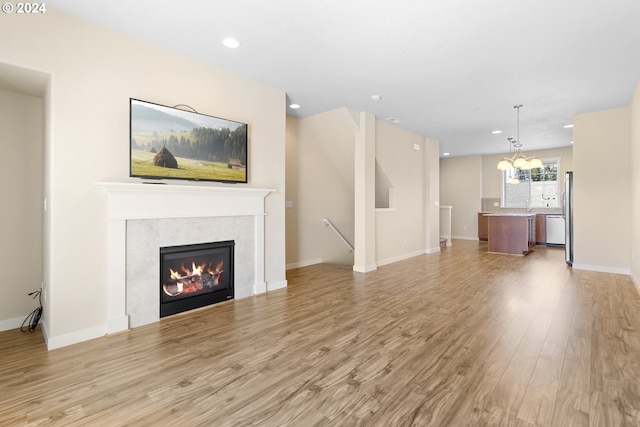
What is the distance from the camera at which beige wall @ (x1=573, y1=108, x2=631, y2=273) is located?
530 centimetres

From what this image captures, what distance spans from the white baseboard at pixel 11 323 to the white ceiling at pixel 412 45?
2.89m

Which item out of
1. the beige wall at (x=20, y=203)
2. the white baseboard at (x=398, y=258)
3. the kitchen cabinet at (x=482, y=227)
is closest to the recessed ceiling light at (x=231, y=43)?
the beige wall at (x=20, y=203)

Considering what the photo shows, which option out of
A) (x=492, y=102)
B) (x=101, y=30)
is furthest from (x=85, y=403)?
(x=492, y=102)

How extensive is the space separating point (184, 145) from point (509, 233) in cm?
746

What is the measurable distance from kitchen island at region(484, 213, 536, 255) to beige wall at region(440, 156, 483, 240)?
9.07ft

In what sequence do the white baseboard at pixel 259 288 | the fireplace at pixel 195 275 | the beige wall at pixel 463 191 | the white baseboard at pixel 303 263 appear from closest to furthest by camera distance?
the fireplace at pixel 195 275 < the white baseboard at pixel 259 288 < the white baseboard at pixel 303 263 < the beige wall at pixel 463 191

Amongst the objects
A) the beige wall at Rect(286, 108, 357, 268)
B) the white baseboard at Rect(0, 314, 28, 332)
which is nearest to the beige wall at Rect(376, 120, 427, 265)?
the beige wall at Rect(286, 108, 357, 268)

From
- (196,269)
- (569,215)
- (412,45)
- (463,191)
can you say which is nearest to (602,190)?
(569,215)

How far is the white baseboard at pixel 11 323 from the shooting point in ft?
9.81

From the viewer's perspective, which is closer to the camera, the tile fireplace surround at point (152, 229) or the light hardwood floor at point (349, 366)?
the light hardwood floor at point (349, 366)

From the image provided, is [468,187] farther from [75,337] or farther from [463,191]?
[75,337]

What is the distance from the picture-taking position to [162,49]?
325 cm

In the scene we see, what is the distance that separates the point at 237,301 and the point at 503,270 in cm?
471

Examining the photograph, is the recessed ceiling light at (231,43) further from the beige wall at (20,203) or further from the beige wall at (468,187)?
the beige wall at (468,187)
